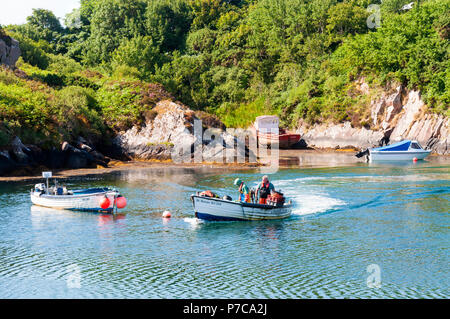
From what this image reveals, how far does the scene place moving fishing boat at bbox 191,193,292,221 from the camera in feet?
86.3

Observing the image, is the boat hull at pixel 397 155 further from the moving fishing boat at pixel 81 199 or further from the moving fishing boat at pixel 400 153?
the moving fishing boat at pixel 81 199

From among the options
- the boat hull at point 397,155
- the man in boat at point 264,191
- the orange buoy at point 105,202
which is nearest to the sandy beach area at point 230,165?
the boat hull at point 397,155

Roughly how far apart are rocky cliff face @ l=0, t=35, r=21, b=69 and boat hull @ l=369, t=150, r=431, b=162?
39.2m

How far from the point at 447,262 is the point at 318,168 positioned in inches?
1092

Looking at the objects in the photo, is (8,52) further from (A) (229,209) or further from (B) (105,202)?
(A) (229,209)

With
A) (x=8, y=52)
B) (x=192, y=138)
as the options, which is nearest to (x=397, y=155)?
(x=192, y=138)

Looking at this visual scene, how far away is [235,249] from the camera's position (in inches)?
857

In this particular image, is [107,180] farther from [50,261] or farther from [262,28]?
[262,28]

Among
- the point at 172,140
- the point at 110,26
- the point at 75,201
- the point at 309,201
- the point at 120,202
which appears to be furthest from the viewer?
the point at 110,26

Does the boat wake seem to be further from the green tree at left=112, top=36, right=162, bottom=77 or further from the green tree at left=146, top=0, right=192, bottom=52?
the green tree at left=146, top=0, right=192, bottom=52

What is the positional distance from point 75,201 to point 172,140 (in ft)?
76.6

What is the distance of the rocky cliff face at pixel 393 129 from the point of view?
193ft

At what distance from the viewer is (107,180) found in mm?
40719

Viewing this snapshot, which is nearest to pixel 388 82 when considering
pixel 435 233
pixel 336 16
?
pixel 336 16
